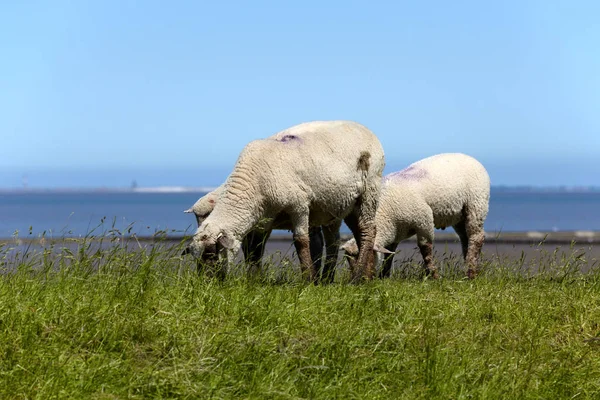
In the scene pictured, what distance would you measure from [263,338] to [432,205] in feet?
23.2

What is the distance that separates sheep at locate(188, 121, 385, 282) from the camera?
9.98m

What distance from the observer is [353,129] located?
11.5 meters

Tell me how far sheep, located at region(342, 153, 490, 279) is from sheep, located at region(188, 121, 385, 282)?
87 cm

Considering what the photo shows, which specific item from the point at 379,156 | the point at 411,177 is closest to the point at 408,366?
the point at 379,156

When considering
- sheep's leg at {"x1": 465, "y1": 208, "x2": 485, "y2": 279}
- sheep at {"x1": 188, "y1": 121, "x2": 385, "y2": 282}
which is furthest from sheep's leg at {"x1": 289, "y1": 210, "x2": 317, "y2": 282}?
sheep's leg at {"x1": 465, "y1": 208, "x2": 485, "y2": 279}

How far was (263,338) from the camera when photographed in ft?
22.2

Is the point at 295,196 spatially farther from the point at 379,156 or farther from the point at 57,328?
the point at 57,328

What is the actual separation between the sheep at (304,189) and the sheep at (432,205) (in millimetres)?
869

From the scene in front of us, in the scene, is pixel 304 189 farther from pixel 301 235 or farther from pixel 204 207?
pixel 204 207

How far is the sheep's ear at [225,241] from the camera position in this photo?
31.7ft

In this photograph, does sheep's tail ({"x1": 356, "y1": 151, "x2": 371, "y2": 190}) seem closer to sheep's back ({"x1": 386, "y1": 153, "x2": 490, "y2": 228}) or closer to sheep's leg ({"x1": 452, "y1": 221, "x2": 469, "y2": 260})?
sheep's back ({"x1": 386, "y1": 153, "x2": 490, "y2": 228})

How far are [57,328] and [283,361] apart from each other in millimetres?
1616

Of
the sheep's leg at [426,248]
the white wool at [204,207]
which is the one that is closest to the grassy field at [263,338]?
the white wool at [204,207]

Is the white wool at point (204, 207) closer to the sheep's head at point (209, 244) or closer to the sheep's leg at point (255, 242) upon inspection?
the sheep's leg at point (255, 242)
